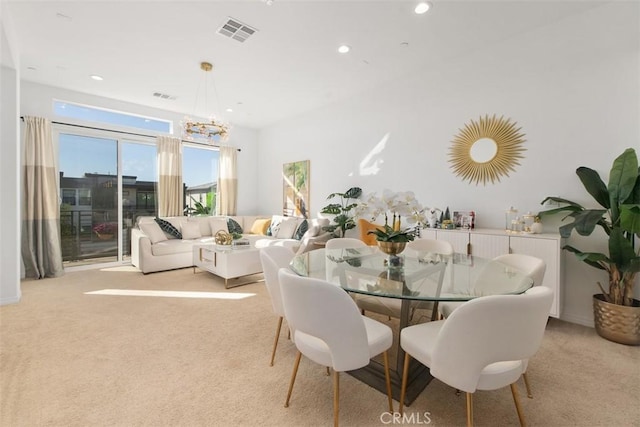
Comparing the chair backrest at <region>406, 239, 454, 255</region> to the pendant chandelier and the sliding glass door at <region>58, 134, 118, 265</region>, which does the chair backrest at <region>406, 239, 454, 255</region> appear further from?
the sliding glass door at <region>58, 134, 118, 265</region>

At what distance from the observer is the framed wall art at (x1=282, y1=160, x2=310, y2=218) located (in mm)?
5957

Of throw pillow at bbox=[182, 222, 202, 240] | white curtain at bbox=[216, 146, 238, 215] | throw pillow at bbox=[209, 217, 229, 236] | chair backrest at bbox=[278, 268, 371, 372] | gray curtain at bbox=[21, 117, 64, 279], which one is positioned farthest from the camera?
white curtain at bbox=[216, 146, 238, 215]

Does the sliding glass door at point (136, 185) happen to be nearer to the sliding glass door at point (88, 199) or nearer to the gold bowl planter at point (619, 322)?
the sliding glass door at point (88, 199)

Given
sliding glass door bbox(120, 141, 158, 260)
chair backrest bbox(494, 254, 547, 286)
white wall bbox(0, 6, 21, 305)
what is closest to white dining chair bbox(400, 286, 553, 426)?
chair backrest bbox(494, 254, 547, 286)

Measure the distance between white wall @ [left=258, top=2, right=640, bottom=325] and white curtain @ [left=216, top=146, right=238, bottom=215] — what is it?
3204 mm

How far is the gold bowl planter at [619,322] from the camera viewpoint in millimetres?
2404

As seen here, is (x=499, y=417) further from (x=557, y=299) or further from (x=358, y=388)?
(x=557, y=299)

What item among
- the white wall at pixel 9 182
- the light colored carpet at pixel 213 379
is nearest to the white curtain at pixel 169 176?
the white wall at pixel 9 182

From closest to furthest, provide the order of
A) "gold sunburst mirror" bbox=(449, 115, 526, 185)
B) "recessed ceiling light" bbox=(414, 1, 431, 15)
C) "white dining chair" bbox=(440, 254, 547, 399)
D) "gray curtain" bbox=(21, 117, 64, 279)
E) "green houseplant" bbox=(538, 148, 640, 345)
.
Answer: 1. "white dining chair" bbox=(440, 254, 547, 399)
2. "green houseplant" bbox=(538, 148, 640, 345)
3. "recessed ceiling light" bbox=(414, 1, 431, 15)
4. "gold sunburst mirror" bbox=(449, 115, 526, 185)
5. "gray curtain" bbox=(21, 117, 64, 279)

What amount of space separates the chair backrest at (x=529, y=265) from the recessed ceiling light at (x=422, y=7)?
2.37 meters

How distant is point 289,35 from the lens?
316 centimetres

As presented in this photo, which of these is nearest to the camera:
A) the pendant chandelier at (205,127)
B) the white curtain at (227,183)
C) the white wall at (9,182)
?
the white wall at (9,182)

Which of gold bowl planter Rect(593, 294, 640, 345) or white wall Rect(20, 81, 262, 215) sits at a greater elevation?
white wall Rect(20, 81, 262, 215)

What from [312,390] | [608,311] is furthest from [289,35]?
[608,311]
